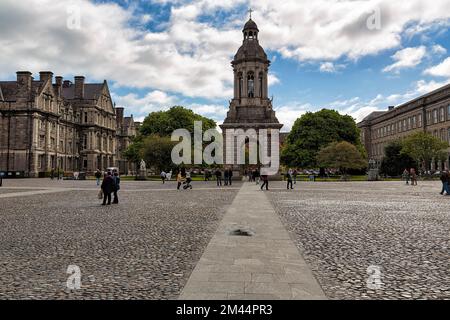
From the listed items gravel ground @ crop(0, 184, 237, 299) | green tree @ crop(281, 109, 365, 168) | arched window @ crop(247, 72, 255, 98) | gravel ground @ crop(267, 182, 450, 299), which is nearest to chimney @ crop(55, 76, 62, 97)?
arched window @ crop(247, 72, 255, 98)

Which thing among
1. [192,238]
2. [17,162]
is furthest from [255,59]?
[192,238]

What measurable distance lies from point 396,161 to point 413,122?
24.1 metres

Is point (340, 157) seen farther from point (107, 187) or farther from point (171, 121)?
point (107, 187)

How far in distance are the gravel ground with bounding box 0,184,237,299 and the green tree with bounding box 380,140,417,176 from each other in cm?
5896

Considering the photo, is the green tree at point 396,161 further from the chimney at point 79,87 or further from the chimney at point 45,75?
the chimney at point 79,87

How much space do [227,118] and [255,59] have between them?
10275 mm

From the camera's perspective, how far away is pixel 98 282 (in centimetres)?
538

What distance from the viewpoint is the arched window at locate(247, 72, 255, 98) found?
189ft

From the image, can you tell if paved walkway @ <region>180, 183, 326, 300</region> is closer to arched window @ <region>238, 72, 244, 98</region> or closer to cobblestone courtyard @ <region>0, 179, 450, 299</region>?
cobblestone courtyard @ <region>0, 179, 450, 299</region>

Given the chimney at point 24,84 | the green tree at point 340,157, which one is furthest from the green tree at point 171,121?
the green tree at point 340,157

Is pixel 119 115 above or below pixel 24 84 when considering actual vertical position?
above

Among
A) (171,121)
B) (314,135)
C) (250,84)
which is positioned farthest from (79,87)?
(314,135)

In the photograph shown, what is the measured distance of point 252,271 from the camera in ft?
19.1
